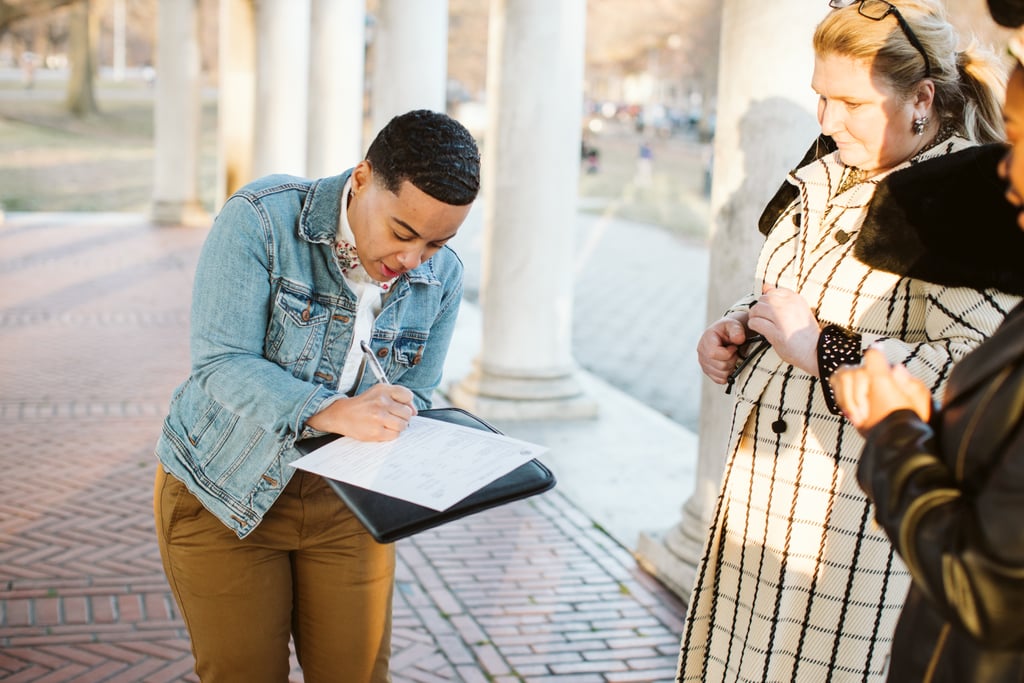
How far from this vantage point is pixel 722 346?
2656mm

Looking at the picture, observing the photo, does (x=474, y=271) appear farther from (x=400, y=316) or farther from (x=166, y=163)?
(x=400, y=316)

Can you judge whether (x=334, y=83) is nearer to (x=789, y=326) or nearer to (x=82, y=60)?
(x=789, y=326)

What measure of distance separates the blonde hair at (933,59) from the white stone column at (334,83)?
8.66 m

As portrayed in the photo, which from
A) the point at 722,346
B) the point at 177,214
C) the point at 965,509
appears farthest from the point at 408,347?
the point at 177,214

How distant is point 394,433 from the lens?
2275 mm

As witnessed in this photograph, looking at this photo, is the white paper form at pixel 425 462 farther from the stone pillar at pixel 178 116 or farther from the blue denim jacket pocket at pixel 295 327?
the stone pillar at pixel 178 116

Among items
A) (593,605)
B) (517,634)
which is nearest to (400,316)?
(517,634)

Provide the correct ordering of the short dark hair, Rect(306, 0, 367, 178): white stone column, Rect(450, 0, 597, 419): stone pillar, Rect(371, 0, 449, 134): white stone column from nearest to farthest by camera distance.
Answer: the short dark hair < Rect(450, 0, 597, 419): stone pillar < Rect(371, 0, 449, 134): white stone column < Rect(306, 0, 367, 178): white stone column

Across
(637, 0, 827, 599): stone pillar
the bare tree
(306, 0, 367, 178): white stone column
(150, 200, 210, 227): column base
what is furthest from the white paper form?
the bare tree

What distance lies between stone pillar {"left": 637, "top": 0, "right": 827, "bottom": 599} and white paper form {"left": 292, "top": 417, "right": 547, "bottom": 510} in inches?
83.5

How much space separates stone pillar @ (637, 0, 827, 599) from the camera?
4.02 m

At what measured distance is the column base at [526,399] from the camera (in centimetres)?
761

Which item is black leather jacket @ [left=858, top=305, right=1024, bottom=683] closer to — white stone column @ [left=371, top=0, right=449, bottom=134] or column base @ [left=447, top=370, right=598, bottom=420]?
column base @ [left=447, top=370, right=598, bottom=420]

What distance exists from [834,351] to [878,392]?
695mm
